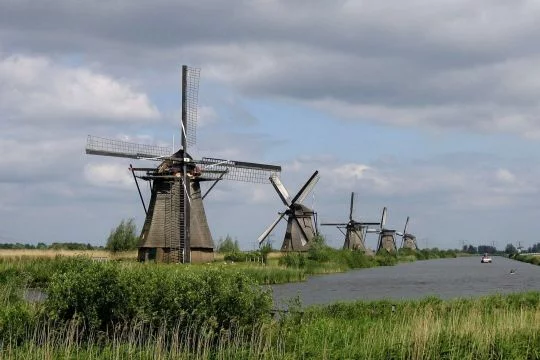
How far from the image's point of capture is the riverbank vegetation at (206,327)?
1301 centimetres

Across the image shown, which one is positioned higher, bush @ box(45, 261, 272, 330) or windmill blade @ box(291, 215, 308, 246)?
windmill blade @ box(291, 215, 308, 246)

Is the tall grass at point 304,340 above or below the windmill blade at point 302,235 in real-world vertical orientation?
below

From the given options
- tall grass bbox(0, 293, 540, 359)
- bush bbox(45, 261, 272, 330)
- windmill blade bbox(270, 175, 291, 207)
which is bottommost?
tall grass bbox(0, 293, 540, 359)

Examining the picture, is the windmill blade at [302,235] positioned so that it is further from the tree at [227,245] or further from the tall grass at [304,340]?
the tall grass at [304,340]

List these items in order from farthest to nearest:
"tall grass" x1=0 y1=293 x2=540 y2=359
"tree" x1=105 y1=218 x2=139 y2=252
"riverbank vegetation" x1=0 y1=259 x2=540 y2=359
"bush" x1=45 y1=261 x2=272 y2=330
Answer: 1. "tree" x1=105 y1=218 x2=139 y2=252
2. "bush" x1=45 y1=261 x2=272 y2=330
3. "riverbank vegetation" x1=0 y1=259 x2=540 y2=359
4. "tall grass" x1=0 y1=293 x2=540 y2=359

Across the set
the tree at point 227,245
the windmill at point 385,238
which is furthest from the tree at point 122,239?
the windmill at point 385,238

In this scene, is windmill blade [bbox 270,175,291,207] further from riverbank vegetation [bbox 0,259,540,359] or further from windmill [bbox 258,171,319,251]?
riverbank vegetation [bbox 0,259,540,359]

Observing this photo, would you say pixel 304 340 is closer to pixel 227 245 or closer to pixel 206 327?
pixel 206 327

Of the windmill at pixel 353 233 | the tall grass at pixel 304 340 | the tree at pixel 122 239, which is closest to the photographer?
the tall grass at pixel 304 340

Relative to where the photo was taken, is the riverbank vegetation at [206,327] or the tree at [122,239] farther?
the tree at [122,239]

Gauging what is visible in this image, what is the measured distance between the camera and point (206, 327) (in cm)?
1421

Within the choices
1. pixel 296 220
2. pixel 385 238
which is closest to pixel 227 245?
pixel 296 220

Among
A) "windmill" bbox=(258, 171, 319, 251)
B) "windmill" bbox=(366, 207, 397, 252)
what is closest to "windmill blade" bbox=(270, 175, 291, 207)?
"windmill" bbox=(258, 171, 319, 251)

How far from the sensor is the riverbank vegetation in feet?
42.7
